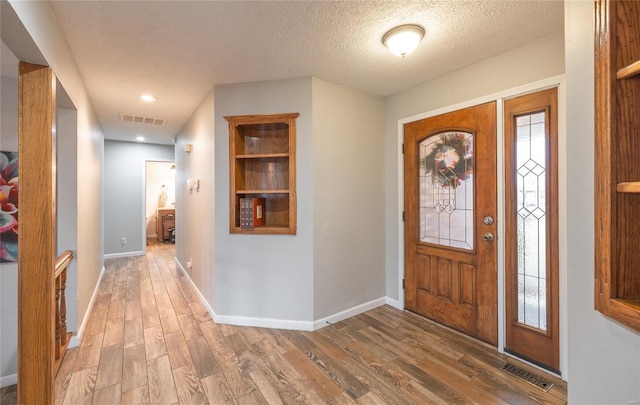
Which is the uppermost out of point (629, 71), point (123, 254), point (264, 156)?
point (264, 156)

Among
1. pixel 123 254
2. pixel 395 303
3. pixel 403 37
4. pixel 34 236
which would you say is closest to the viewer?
pixel 34 236

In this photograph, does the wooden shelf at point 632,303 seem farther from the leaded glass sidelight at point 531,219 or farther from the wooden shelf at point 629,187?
the leaded glass sidelight at point 531,219

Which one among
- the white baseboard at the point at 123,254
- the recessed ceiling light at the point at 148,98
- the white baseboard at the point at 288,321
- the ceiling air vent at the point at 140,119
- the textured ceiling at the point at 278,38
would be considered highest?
the ceiling air vent at the point at 140,119

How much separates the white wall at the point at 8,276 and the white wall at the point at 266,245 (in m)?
1.39

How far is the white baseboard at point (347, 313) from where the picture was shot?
2663mm

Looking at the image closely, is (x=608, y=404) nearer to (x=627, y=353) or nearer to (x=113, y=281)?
(x=627, y=353)

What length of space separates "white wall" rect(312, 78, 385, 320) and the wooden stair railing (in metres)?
1.95

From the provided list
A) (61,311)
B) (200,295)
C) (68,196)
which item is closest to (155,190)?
(200,295)

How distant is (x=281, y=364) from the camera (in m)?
2.09

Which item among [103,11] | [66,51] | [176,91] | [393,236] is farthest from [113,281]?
[393,236]

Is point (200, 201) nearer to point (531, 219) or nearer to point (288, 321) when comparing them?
point (288, 321)

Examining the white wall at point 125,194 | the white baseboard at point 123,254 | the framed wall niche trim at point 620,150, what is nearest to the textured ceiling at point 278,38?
the framed wall niche trim at point 620,150

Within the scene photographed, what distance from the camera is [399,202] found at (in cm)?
301

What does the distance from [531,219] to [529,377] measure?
1096mm
